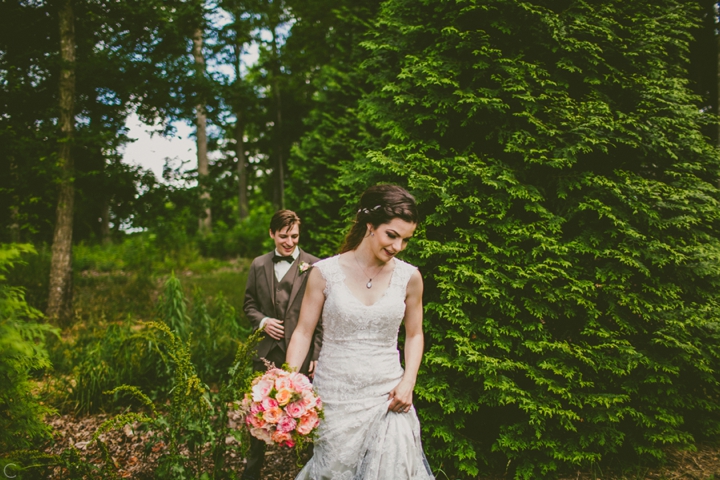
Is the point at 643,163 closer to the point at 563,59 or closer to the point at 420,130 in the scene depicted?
the point at 563,59

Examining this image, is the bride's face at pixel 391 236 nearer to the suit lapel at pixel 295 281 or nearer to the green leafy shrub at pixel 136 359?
the suit lapel at pixel 295 281

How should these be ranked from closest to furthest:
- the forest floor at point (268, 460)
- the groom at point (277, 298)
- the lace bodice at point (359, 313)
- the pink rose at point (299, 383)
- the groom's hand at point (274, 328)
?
the pink rose at point (299, 383)
the lace bodice at point (359, 313)
the groom's hand at point (274, 328)
the groom at point (277, 298)
the forest floor at point (268, 460)

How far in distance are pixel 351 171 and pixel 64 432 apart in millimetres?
4081

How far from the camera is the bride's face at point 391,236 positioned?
2.51m

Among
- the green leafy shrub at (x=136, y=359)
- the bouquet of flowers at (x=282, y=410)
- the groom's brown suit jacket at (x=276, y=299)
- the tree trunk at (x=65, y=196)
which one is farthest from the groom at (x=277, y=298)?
the tree trunk at (x=65, y=196)

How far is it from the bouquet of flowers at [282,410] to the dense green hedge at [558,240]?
1628 mm

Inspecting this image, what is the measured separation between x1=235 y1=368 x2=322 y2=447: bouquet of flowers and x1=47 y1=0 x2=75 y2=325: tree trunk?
691cm

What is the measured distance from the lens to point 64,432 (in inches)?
171

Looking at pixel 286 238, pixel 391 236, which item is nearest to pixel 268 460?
pixel 286 238

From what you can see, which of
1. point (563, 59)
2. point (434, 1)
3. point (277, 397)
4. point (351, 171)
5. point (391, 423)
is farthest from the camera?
point (351, 171)

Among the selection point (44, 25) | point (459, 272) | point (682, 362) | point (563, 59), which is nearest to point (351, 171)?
point (459, 272)

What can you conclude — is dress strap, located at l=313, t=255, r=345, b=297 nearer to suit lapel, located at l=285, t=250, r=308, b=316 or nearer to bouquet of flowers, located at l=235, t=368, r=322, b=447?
bouquet of flowers, located at l=235, t=368, r=322, b=447

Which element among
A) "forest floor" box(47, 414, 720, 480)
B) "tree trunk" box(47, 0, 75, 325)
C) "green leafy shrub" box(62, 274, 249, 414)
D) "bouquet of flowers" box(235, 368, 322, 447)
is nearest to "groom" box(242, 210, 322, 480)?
"forest floor" box(47, 414, 720, 480)

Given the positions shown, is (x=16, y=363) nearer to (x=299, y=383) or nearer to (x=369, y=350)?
(x=299, y=383)
